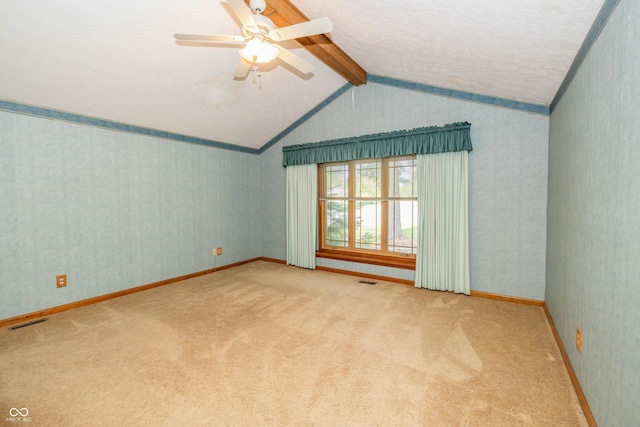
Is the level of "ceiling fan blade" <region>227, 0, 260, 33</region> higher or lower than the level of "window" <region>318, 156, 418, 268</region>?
higher

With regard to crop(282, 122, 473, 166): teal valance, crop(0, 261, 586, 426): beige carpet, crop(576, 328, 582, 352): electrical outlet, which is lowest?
crop(0, 261, 586, 426): beige carpet

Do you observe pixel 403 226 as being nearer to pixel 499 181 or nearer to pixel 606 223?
pixel 499 181

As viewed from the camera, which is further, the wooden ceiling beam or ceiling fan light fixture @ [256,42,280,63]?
the wooden ceiling beam

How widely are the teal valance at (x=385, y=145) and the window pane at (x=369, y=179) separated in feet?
0.84

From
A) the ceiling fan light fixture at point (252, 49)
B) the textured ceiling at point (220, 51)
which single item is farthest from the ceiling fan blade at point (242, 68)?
the ceiling fan light fixture at point (252, 49)

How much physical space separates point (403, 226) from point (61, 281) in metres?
4.43

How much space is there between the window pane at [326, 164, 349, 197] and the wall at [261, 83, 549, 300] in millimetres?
963

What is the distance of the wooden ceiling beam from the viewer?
103 inches

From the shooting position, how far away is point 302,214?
5.10 meters

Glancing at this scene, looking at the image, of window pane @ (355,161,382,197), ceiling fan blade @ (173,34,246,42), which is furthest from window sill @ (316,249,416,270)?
ceiling fan blade @ (173,34,246,42)

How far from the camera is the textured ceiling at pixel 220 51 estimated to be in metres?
2.03

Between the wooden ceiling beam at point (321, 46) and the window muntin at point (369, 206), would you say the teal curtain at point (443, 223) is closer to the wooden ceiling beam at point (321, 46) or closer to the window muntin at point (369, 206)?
the window muntin at point (369, 206)

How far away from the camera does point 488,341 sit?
250 cm

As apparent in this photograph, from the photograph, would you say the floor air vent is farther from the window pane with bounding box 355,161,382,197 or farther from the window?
the window pane with bounding box 355,161,382,197
